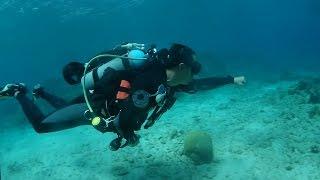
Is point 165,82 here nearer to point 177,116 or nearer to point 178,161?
point 178,161

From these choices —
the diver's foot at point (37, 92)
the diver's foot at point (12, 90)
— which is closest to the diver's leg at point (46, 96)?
the diver's foot at point (37, 92)

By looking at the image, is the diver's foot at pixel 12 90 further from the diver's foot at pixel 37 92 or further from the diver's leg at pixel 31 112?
the diver's foot at pixel 37 92

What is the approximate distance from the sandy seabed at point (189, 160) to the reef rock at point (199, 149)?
18 centimetres

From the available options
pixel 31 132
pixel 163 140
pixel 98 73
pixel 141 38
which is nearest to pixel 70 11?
pixel 31 132

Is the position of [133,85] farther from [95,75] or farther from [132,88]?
[95,75]

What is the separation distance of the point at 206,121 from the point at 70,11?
31.5 m

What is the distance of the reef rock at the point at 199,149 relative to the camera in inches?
344

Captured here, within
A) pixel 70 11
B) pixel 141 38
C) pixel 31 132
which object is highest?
pixel 70 11

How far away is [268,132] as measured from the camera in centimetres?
1033

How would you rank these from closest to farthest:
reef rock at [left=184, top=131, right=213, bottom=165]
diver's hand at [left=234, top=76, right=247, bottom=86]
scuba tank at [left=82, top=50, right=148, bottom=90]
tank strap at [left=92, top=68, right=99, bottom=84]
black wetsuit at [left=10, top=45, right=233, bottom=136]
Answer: black wetsuit at [left=10, top=45, right=233, bottom=136] → scuba tank at [left=82, top=50, right=148, bottom=90] → tank strap at [left=92, top=68, right=99, bottom=84] → diver's hand at [left=234, top=76, right=247, bottom=86] → reef rock at [left=184, top=131, right=213, bottom=165]

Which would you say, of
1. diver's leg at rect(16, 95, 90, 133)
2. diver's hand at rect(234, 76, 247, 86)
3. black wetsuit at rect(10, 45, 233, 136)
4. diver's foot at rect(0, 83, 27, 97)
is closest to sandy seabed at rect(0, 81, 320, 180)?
diver's leg at rect(16, 95, 90, 133)

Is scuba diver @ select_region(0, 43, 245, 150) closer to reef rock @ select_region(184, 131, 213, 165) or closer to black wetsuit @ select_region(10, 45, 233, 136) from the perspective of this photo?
black wetsuit @ select_region(10, 45, 233, 136)

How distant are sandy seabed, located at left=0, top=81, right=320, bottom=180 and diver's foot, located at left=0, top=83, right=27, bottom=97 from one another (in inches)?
119

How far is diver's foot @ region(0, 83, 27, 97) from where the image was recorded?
7070 mm
